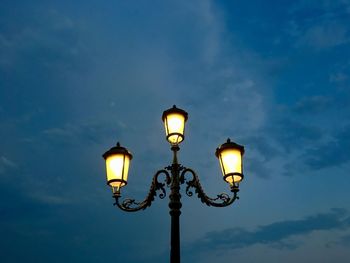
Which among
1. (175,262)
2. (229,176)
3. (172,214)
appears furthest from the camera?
(229,176)

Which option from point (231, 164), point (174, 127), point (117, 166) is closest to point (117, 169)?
point (117, 166)

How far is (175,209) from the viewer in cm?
769

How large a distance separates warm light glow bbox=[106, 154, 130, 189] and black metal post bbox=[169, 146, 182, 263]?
3.19 ft

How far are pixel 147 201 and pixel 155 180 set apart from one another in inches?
17.3

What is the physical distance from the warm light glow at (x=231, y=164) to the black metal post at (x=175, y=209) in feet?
3.03

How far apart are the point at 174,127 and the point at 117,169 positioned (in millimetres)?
1413

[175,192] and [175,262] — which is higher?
[175,192]

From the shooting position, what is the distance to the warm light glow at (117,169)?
832cm

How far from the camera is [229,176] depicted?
8.23 meters

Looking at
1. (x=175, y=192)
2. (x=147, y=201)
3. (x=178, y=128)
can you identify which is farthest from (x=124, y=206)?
(x=178, y=128)

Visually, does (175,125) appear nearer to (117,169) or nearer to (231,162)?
(231,162)

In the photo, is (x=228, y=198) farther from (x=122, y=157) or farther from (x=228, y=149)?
(x=122, y=157)

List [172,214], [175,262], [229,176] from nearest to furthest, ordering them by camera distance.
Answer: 1. [175,262]
2. [172,214]
3. [229,176]

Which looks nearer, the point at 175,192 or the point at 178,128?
the point at 175,192
